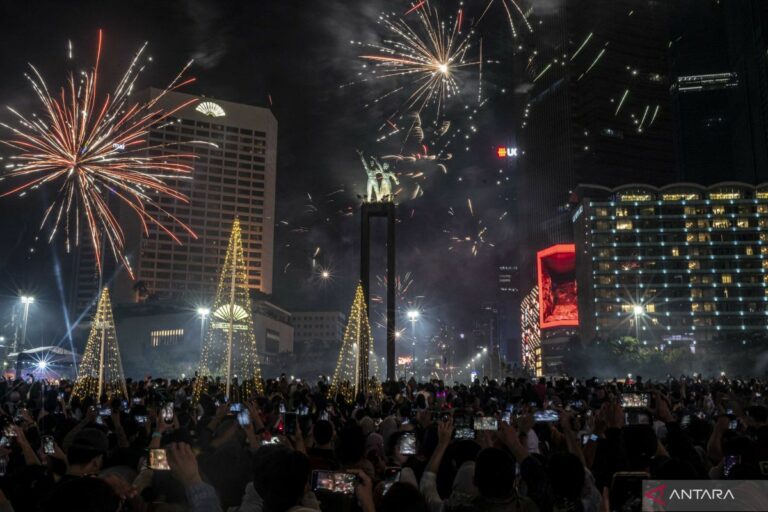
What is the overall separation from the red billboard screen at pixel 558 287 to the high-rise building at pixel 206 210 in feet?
176

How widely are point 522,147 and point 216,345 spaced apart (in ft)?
371

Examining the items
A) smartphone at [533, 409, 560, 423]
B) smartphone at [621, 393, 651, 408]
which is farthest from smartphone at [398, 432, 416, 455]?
smartphone at [533, 409, 560, 423]

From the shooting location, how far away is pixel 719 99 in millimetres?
166000

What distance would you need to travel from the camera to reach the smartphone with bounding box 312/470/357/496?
4133mm

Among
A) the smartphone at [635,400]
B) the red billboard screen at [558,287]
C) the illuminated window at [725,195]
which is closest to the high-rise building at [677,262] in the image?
the illuminated window at [725,195]

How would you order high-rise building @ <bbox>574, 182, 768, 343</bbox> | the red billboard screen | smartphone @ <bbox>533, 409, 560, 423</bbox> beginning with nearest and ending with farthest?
smartphone @ <bbox>533, 409, 560, 423</bbox> → high-rise building @ <bbox>574, 182, 768, 343</bbox> → the red billboard screen

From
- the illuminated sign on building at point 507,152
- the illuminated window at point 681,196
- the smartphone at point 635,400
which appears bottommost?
the smartphone at point 635,400

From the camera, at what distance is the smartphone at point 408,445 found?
6.94m

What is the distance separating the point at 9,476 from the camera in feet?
17.9

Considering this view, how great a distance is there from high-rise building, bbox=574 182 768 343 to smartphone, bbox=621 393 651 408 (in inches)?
3848

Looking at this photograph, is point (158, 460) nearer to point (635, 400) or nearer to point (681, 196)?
point (635, 400)

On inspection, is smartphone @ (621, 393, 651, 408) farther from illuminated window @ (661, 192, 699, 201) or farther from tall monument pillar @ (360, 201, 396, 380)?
illuminated window @ (661, 192, 699, 201)

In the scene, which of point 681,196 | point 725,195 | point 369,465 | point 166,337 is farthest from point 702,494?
point 725,195

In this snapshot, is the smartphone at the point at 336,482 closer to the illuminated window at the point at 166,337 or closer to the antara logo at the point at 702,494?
the antara logo at the point at 702,494
